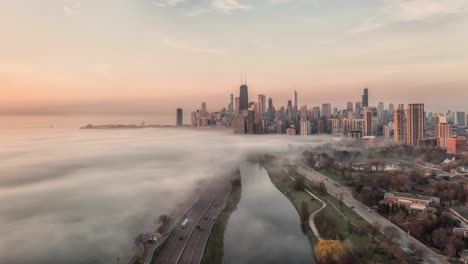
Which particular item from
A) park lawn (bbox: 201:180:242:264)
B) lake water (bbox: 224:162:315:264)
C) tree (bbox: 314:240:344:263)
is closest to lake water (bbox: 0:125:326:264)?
lake water (bbox: 224:162:315:264)

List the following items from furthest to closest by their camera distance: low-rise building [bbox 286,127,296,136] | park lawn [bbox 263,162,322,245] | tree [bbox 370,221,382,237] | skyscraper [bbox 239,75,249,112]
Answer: skyscraper [bbox 239,75,249,112], low-rise building [bbox 286,127,296,136], park lawn [bbox 263,162,322,245], tree [bbox 370,221,382,237]

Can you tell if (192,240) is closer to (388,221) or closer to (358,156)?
(388,221)

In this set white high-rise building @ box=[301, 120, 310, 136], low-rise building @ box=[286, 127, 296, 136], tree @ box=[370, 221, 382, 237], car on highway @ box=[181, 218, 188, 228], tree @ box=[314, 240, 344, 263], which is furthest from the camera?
low-rise building @ box=[286, 127, 296, 136]

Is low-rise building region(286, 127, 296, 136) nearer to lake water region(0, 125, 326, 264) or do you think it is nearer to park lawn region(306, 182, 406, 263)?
lake water region(0, 125, 326, 264)

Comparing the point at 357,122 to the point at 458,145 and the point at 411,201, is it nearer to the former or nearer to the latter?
the point at 458,145

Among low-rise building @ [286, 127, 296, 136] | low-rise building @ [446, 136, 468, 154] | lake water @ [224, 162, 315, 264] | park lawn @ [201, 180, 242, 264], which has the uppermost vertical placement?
low-rise building @ [286, 127, 296, 136]

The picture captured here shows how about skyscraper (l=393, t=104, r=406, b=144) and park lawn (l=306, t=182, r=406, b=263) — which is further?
skyscraper (l=393, t=104, r=406, b=144)

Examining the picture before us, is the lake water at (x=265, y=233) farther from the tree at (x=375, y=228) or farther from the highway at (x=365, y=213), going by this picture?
the highway at (x=365, y=213)

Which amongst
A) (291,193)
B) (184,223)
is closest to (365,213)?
(291,193)
